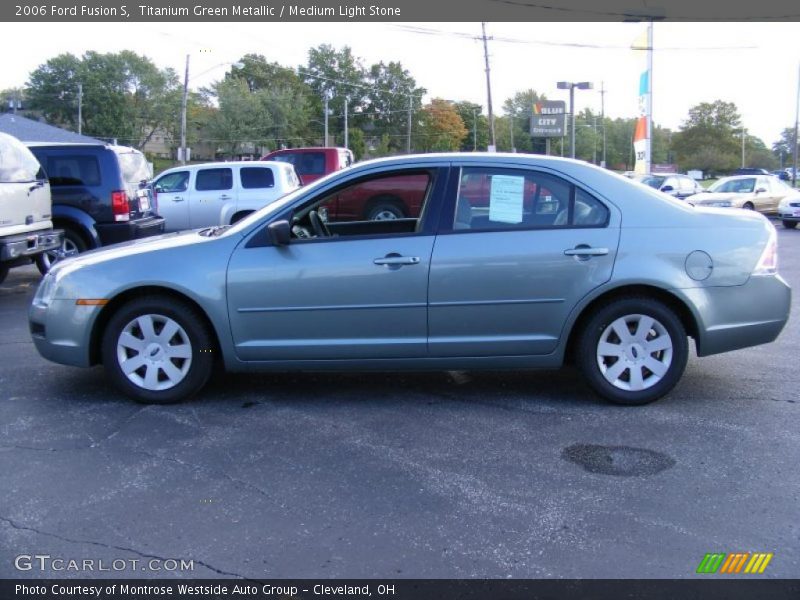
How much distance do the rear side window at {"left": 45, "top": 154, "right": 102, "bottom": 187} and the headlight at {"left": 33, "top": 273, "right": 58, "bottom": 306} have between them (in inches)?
237

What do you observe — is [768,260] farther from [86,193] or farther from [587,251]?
[86,193]

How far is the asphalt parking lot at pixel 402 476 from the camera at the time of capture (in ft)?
10.4

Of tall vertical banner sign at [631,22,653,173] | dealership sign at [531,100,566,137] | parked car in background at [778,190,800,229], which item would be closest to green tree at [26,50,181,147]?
dealership sign at [531,100,566,137]

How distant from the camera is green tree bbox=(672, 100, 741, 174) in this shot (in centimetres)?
8456

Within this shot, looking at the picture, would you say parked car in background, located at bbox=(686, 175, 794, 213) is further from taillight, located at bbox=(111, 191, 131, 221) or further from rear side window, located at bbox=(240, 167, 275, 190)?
taillight, located at bbox=(111, 191, 131, 221)

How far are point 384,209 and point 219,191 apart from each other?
7.41 metres

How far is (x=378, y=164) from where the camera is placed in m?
5.13

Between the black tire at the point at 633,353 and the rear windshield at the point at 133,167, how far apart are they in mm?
8318

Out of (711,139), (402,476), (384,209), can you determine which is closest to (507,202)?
(402,476)

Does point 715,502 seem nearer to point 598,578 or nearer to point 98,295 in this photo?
point 598,578

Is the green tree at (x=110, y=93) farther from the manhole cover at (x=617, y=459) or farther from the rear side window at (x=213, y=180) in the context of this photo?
the manhole cover at (x=617, y=459)

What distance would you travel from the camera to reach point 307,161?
18.4 metres

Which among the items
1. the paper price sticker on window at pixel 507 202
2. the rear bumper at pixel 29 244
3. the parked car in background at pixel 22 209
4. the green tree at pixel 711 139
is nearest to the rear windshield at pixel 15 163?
the parked car in background at pixel 22 209

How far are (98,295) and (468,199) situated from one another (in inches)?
101
